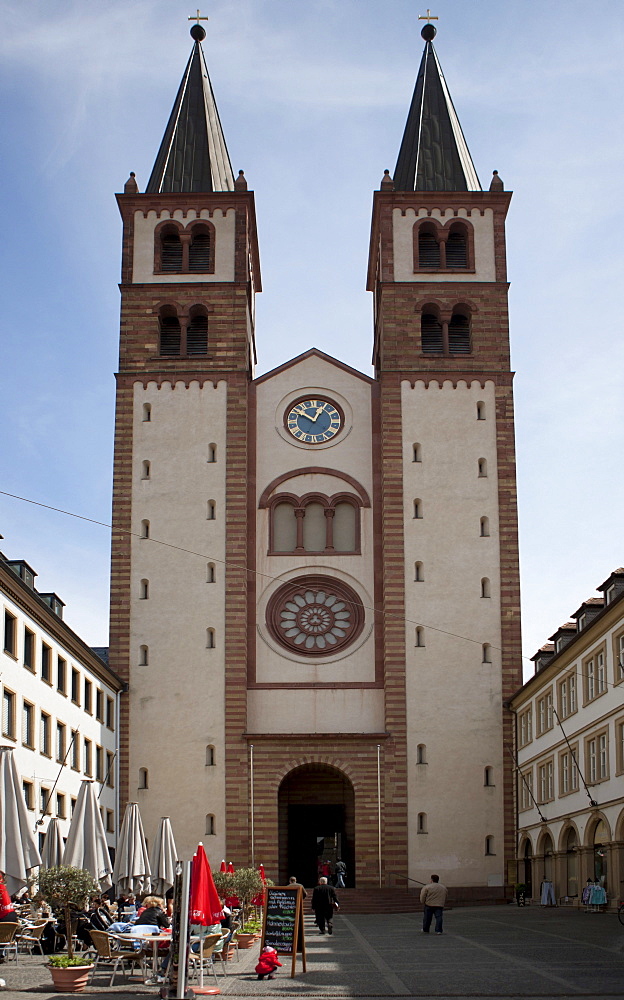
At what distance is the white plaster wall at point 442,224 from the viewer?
56406 mm

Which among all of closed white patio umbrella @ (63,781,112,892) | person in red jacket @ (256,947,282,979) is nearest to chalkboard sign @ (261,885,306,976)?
person in red jacket @ (256,947,282,979)

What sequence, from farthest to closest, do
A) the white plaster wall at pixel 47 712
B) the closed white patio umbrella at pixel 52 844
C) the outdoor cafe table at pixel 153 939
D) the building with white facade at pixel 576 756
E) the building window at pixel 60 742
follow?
1. the building window at pixel 60 742
2. the building with white facade at pixel 576 756
3. the white plaster wall at pixel 47 712
4. the closed white patio umbrella at pixel 52 844
5. the outdoor cafe table at pixel 153 939

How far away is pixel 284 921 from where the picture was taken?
77.8 ft

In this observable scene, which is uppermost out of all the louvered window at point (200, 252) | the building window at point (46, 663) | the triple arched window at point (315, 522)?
the louvered window at point (200, 252)

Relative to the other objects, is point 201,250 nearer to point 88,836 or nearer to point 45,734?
point 45,734

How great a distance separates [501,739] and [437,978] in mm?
30281

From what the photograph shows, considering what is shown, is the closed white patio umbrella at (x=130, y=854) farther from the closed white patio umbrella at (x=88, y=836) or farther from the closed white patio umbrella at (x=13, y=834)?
the closed white patio umbrella at (x=13, y=834)

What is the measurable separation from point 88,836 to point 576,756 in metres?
19.2

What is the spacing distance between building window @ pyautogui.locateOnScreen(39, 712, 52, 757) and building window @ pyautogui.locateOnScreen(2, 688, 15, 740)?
3438mm

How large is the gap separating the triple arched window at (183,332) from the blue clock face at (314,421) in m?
4.51

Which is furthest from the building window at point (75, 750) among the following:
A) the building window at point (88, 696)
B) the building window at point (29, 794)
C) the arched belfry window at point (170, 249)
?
the arched belfry window at point (170, 249)

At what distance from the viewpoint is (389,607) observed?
169 feet

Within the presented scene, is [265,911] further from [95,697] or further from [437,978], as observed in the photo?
[95,697]

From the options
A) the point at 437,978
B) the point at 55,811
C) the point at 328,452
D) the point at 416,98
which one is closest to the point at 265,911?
the point at 437,978
